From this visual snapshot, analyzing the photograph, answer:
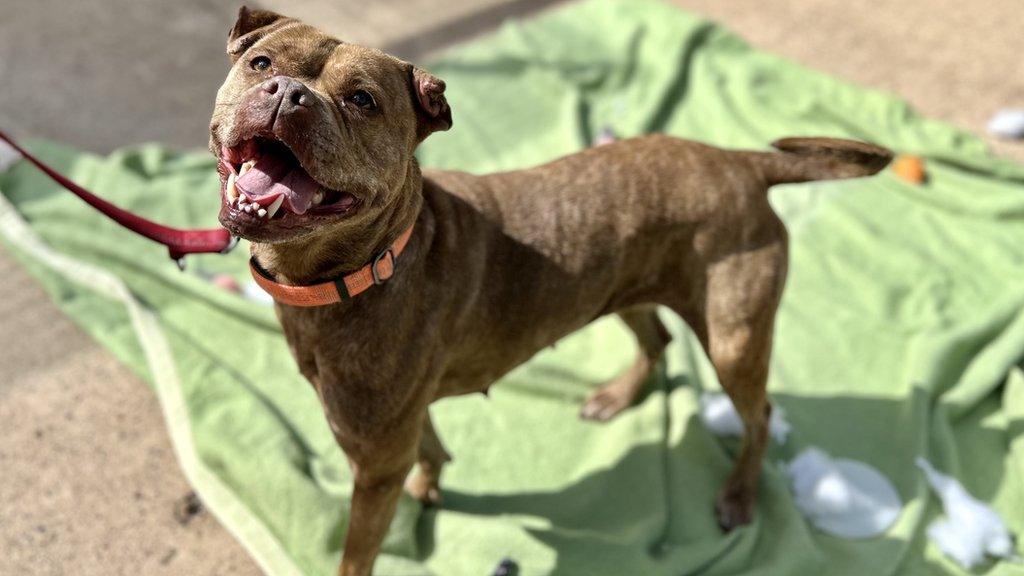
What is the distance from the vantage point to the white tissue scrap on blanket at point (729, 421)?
415cm

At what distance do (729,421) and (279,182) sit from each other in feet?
8.28

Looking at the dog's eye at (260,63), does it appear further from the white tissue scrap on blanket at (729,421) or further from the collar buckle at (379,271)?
the white tissue scrap on blanket at (729,421)

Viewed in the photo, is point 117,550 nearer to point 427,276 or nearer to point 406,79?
point 427,276

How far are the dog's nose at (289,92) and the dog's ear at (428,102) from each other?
419 millimetres

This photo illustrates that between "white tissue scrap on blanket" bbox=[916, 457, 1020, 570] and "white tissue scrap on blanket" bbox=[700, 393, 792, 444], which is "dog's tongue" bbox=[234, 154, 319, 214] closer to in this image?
"white tissue scrap on blanket" bbox=[700, 393, 792, 444]

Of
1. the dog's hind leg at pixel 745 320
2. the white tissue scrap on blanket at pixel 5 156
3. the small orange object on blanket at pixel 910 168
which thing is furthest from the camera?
the small orange object on blanket at pixel 910 168

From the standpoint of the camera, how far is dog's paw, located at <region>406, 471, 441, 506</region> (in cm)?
368

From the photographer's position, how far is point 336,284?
2.61m

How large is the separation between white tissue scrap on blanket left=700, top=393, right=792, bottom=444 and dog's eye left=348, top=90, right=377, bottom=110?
92.2 inches

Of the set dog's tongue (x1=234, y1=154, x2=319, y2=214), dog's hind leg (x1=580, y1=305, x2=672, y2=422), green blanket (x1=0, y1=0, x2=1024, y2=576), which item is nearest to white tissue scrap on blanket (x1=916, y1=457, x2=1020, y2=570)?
green blanket (x1=0, y1=0, x2=1024, y2=576)

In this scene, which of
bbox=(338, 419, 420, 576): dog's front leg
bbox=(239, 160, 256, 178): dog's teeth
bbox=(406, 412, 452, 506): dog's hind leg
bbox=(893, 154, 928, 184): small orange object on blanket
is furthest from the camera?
bbox=(893, 154, 928, 184): small orange object on blanket

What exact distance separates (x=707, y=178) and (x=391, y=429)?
137 cm

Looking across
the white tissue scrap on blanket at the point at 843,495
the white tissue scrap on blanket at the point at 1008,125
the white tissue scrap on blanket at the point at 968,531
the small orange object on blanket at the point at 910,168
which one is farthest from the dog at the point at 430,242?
the white tissue scrap on blanket at the point at 1008,125

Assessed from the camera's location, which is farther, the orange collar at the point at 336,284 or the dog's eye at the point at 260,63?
the orange collar at the point at 336,284
